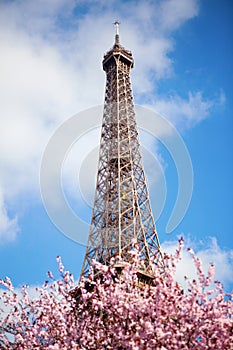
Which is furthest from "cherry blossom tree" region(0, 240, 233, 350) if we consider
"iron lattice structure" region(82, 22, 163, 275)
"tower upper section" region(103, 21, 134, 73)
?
"tower upper section" region(103, 21, 134, 73)

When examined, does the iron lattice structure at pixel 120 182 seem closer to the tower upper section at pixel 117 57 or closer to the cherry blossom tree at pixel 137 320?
the tower upper section at pixel 117 57

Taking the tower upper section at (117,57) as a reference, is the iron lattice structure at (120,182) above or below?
below

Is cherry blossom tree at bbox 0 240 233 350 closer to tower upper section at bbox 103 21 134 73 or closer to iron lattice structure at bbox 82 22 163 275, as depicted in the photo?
iron lattice structure at bbox 82 22 163 275

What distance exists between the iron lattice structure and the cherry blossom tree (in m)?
11.3

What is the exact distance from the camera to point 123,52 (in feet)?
123

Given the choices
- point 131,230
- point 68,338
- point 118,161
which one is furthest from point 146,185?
point 68,338

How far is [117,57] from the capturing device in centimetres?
3728

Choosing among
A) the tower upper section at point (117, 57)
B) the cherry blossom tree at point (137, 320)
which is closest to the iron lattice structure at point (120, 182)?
the tower upper section at point (117, 57)

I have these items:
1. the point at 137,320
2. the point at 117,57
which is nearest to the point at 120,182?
the point at 117,57

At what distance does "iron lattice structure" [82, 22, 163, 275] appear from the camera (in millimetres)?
26312

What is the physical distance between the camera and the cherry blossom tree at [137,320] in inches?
357

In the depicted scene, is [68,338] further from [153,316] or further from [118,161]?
[118,161]

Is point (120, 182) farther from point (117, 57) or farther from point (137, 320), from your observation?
point (137, 320)

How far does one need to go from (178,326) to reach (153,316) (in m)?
0.69
